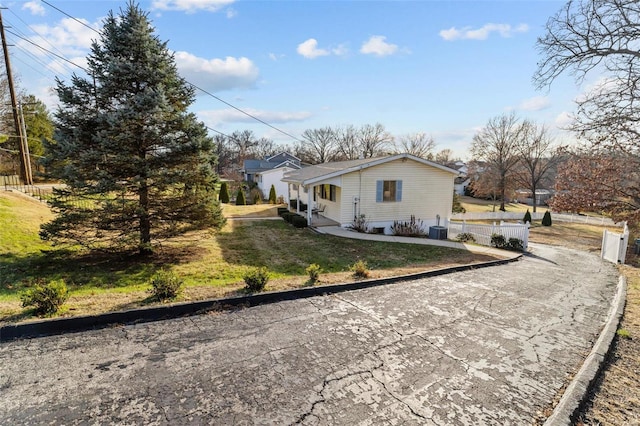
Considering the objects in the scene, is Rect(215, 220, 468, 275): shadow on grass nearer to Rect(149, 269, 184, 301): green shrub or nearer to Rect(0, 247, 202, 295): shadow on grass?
Rect(0, 247, 202, 295): shadow on grass

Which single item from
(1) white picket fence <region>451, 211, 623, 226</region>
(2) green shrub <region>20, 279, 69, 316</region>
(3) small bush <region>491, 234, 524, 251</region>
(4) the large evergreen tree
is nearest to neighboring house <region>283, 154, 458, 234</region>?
(3) small bush <region>491, 234, 524, 251</region>

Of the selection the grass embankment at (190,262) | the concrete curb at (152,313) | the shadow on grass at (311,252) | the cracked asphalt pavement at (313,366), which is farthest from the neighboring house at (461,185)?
the concrete curb at (152,313)

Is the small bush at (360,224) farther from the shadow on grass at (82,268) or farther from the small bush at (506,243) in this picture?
the shadow on grass at (82,268)

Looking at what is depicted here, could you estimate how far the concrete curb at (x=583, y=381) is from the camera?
322 cm

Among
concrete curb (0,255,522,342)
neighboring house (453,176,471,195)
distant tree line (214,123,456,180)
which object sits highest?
distant tree line (214,123,456,180)

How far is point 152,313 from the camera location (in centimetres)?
538

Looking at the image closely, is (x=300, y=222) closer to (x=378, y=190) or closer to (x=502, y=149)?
(x=378, y=190)

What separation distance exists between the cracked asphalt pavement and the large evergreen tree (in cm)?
483

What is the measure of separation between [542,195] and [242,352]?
6473cm

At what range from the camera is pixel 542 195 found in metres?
55.1

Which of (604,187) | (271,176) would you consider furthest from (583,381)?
(271,176)

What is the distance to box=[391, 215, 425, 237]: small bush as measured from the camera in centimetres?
1623

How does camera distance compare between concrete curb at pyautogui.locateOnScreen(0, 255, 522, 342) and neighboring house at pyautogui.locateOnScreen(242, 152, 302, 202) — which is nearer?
concrete curb at pyautogui.locateOnScreen(0, 255, 522, 342)

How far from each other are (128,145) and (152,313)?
5.35 metres
